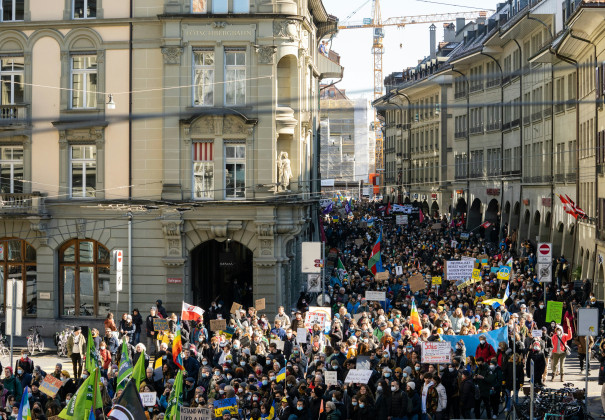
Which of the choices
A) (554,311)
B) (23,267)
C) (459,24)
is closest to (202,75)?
(23,267)

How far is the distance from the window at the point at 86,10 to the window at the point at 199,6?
3.23 meters

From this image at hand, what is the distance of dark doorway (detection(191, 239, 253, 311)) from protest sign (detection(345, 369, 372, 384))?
16975mm

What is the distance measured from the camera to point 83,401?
1855 cm

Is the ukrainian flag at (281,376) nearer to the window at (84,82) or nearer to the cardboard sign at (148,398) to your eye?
the cardboard sign at (148,398)

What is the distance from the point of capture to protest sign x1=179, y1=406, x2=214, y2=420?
1847cm

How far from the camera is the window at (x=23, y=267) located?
122ft

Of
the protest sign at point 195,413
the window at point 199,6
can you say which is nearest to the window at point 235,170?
the window at point 199,6

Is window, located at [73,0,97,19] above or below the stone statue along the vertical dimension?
above

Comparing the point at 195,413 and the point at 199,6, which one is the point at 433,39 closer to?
the point at 199,6

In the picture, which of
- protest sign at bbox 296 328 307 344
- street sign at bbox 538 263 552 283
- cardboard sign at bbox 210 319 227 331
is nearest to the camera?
protest sign at bbox 296 328 307 344

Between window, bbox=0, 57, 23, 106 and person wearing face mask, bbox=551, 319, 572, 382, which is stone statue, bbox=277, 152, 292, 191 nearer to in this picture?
window, bbox=0, 57, 23, 106

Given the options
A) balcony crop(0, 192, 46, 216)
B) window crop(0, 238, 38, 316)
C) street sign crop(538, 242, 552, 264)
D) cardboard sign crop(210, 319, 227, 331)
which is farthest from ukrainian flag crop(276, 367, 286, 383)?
window crop(0, 238, 38, 316)

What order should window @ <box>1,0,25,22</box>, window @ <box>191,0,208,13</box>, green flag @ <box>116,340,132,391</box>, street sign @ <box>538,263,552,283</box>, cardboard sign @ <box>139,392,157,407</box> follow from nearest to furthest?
cardboard sign @ <box>139,392,157,407</box> < green flag @ <box>116,340,132,391</box> < street sign @ <box>538,263,552,283</box> < window @ <box>191,0,208,13</box> < window @ <box>1,0,25,22</box>

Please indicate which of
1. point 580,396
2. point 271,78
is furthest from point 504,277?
point 580,396
